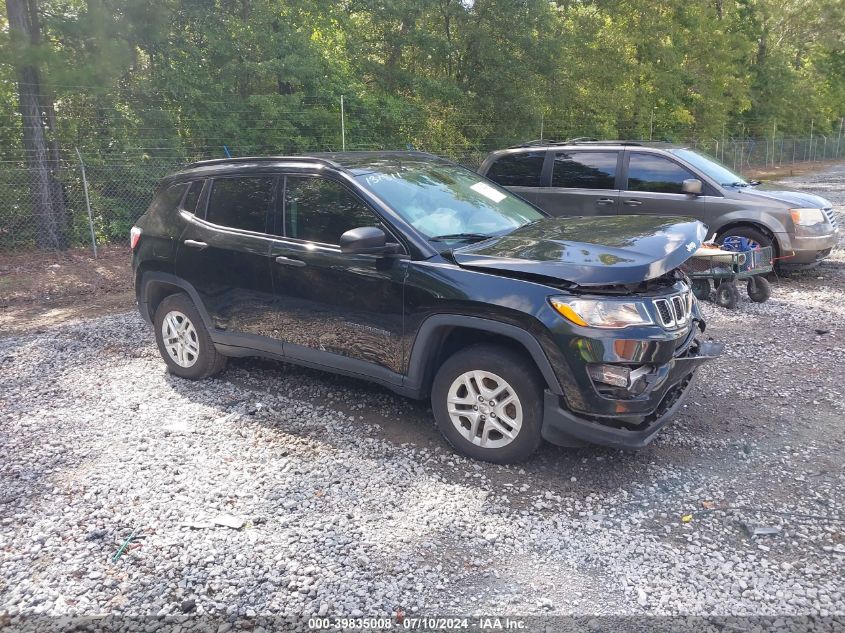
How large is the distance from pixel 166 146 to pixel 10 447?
9307mm

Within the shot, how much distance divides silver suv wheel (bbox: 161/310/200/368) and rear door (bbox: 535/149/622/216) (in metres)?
5.49

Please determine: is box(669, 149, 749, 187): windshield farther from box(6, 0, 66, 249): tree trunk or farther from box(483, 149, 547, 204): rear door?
box(6, 0, 66, 249): tree trunk

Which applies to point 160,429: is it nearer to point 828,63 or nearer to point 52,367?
point 52,367

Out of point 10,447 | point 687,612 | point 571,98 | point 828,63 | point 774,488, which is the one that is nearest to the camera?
point 687,612

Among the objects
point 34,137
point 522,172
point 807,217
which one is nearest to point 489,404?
point 522,172

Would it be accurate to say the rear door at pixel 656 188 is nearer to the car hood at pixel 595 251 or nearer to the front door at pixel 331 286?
the car hood at pixel 595 251

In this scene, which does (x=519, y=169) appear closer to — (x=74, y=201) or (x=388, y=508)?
(x=388, y=508)

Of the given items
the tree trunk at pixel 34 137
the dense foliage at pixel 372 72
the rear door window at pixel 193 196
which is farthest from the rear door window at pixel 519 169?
the tree trunk at pixel 34 137

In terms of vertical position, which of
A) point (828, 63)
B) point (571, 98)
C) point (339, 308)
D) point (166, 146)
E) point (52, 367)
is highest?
point (828, 63)

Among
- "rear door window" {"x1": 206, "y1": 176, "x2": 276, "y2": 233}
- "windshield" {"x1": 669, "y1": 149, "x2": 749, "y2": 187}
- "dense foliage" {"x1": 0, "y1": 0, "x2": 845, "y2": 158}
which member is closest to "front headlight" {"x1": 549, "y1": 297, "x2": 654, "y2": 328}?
"rear door window" {"x1": 206, "y1": 176, "x2": 276, "y2": 233}

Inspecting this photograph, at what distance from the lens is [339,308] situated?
15.2 feet

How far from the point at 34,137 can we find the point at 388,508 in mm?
10561

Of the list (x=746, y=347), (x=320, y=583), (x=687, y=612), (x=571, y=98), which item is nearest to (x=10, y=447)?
(x=320, y=583)

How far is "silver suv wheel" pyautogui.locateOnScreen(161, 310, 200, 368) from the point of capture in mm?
5676
